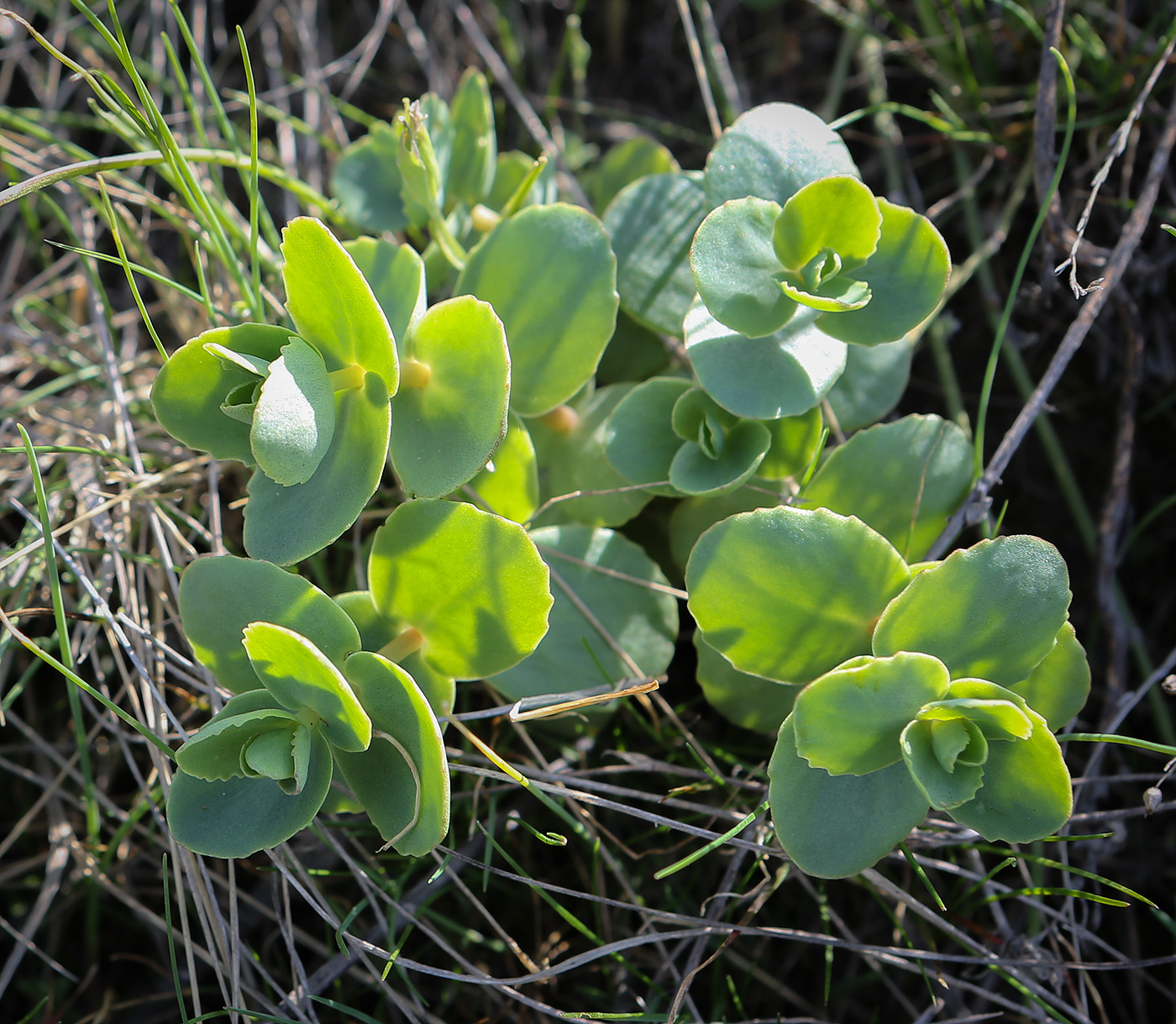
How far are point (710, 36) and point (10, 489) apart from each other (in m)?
1.48

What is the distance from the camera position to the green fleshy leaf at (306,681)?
915mm

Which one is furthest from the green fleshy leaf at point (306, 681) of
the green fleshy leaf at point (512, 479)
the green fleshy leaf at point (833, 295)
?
the green fleshy leaf at point (833, 295)

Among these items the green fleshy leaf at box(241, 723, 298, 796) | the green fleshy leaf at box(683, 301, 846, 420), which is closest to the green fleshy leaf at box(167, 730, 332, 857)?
the green fleshy leaf at box(241, 723, 298, 796)

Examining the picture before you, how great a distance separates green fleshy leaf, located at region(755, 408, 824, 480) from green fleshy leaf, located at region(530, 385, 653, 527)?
18 centimetres

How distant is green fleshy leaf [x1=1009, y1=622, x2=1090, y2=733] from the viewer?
1.08 metres

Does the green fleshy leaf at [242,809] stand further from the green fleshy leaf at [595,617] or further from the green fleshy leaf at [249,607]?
the green fleshy leaf at [595,617]

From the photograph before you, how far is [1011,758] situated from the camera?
998 mm

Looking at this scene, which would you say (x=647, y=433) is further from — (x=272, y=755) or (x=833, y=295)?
(x=272, y=755)

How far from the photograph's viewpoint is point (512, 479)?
1.22m

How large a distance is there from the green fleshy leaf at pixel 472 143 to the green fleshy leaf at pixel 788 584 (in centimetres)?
78

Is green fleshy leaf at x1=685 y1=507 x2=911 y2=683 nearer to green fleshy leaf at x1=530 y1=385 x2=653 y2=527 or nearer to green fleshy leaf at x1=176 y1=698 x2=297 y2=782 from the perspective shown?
green fleshy leaf at x1=530 y1=385 x2=653 y2=527

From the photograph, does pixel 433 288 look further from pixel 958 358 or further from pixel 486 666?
pixel 958 358

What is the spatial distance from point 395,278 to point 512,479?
304 millimetres

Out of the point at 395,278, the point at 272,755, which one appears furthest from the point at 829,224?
the point at 272,755
